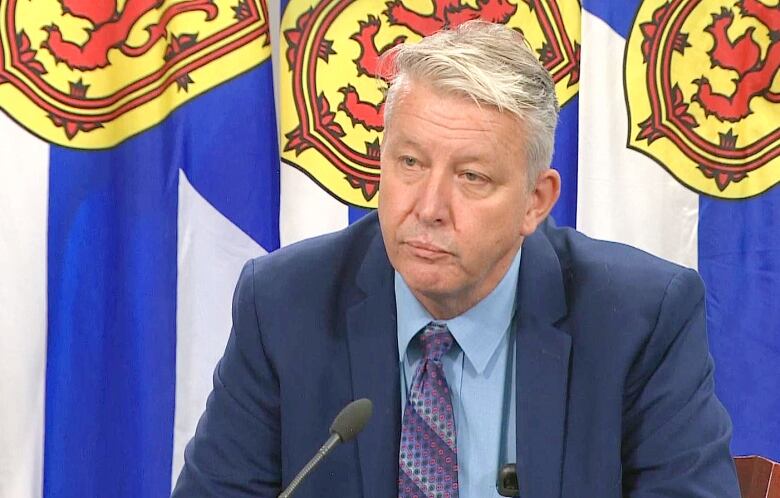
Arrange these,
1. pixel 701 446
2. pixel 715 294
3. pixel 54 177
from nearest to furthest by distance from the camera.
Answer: pixel 701 446, pixel 54 177, pixel 715 294

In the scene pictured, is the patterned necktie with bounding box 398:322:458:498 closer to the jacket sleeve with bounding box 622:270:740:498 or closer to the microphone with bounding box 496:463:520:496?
the microphone with bounding box 496:463:520:496

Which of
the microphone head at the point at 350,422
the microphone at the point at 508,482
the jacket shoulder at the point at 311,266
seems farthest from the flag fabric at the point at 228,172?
the microphone head at the point at 350,422

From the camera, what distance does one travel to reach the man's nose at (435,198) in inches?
64.9

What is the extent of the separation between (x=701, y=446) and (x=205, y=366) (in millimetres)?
1412

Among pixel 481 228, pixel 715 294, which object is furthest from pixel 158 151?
pixel 715 294

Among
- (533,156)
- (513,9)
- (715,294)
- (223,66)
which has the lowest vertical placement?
(715,294)

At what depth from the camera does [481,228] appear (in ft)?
5.62

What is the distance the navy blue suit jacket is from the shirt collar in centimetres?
3

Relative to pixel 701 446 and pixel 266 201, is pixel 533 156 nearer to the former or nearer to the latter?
pixel 701 446

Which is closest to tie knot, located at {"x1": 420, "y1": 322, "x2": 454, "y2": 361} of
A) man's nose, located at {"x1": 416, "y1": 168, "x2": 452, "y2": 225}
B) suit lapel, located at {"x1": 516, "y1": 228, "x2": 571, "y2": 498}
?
suit lapel, located at {"x1": 516, "y1": 228, "x2": 571, "y2": 498}

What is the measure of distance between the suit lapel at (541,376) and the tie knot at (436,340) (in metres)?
0.13

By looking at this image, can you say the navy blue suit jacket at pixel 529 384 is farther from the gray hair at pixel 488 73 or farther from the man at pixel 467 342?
the gray hair at pixel 488 73

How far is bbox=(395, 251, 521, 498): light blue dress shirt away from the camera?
1823mm

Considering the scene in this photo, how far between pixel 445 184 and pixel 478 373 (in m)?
0.38
